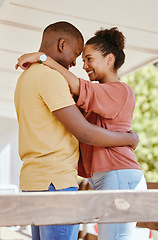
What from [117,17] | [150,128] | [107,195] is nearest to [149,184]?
[117,17]

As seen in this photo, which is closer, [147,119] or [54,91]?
[54,91]

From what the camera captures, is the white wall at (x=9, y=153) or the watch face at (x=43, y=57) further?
the white wall at (x=9, y=153)

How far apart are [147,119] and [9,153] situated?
31.8ft

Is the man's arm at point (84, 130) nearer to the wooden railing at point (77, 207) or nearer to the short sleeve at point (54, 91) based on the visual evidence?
the short sleeve at point (54, 91)

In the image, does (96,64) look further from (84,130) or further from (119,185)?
(119,185)

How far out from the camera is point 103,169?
6.49ft

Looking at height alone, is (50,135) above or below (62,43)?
below

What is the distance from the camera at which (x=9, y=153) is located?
875 cm

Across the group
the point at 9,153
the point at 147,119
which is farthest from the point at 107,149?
the point at 147,119

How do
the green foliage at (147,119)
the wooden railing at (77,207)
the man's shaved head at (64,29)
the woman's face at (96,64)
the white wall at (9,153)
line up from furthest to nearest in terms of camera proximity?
the green foliage at (147,119) < the white wall at (9,153) < the woman's face at (96,64) < the man's shaved head at (64,29) < the wooden railing at (77,207)

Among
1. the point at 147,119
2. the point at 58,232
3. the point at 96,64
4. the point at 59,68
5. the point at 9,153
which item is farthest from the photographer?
the point at 147,119

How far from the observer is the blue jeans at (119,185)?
193cm

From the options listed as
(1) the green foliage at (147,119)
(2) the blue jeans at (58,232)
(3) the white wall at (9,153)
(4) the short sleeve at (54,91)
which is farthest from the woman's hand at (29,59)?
(1) the green foliage at (147,119)

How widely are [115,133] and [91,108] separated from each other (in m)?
0.17
